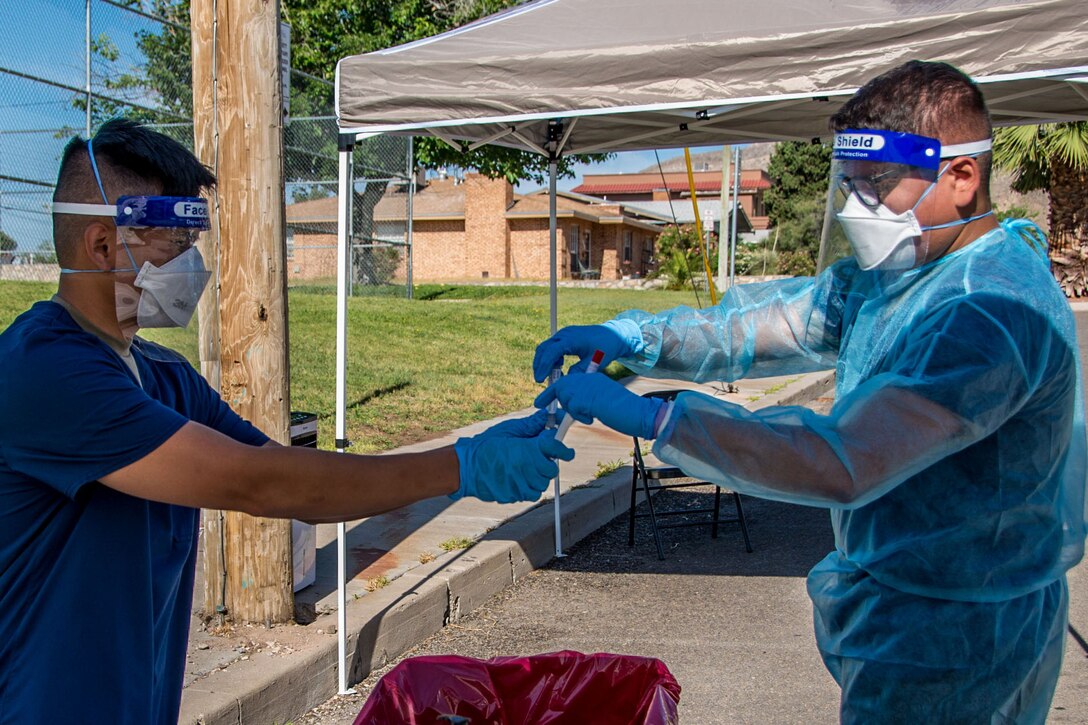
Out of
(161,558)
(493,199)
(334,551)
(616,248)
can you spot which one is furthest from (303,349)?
(616,248)

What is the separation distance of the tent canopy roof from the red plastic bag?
87.4 inches

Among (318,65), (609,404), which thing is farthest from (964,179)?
(318,65)

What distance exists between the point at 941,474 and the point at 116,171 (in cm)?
167

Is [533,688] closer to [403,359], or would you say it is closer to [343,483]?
[343,483]

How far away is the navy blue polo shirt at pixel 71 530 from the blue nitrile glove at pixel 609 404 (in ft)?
2.40

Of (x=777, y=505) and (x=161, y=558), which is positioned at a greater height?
(x=161, y=558)

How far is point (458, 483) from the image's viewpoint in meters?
1.98

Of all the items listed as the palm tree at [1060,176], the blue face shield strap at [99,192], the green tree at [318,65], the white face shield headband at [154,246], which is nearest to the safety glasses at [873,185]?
the white face shield headband at [154,246]

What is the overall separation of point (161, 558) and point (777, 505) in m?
5.87

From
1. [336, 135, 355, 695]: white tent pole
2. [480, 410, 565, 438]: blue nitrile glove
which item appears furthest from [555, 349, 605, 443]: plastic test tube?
[336, 135, 355, 695]: white tent pole

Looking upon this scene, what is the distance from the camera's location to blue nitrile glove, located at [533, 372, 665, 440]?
5.82 feet

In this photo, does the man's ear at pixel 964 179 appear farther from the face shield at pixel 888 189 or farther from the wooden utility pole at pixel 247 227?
the wooden utility pole at pixel 247 227

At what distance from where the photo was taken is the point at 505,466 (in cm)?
196

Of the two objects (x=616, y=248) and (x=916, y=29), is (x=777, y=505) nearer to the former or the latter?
(x=916, y=29)
